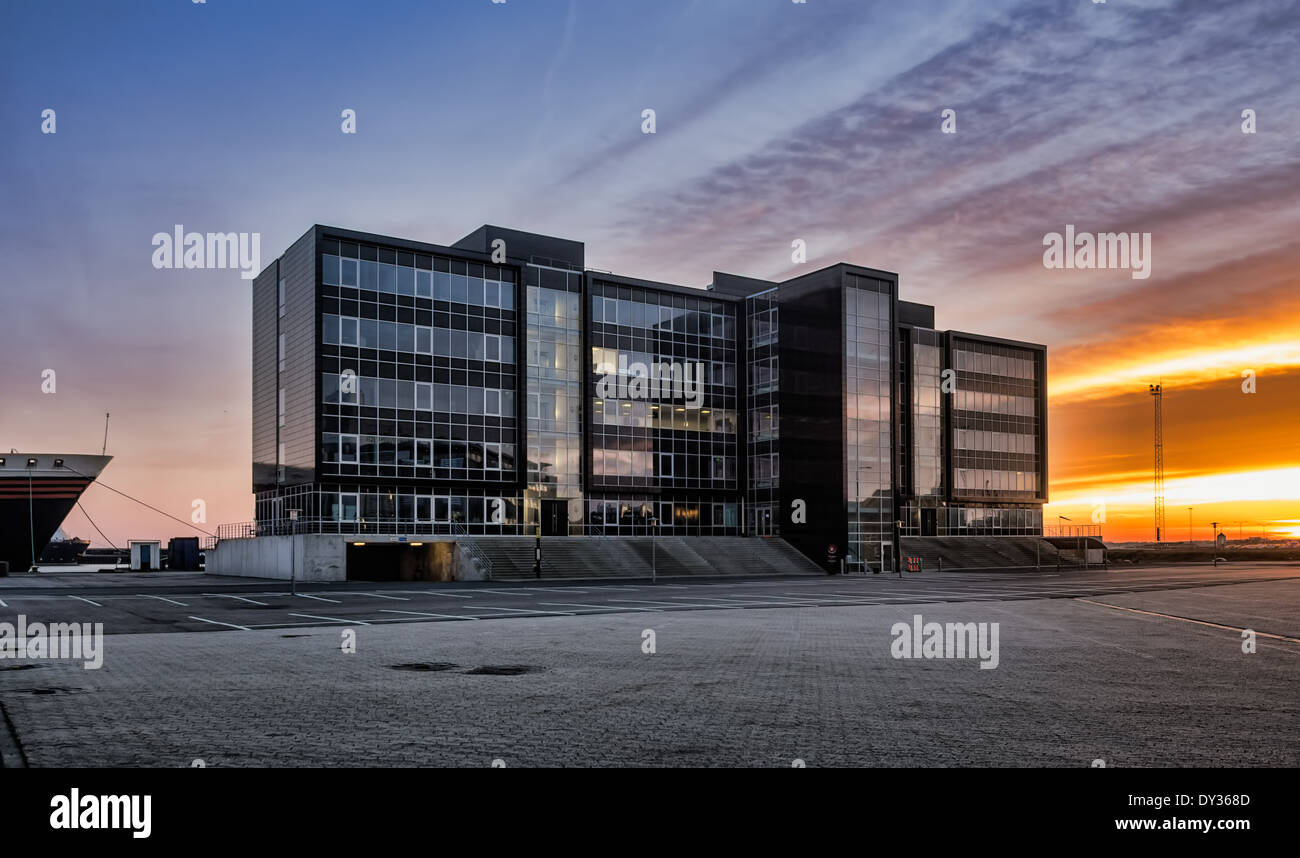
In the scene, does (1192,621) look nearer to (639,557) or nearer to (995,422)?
(639,557)

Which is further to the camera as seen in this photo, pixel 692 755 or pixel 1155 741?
pixel 1155 741

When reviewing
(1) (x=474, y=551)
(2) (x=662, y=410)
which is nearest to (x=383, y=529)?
(1) (x=474, y=551)

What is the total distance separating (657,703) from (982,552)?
82.0 metres

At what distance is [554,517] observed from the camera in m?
70.6

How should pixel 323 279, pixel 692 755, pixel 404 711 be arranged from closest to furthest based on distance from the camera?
1. pixel 692 755
2. pixel 404 711
3. pixel 323 279

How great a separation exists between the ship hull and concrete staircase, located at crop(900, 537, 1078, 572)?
64.3 meters

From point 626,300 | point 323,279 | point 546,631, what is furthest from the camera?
point 626,300

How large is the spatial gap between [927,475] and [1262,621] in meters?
64.4

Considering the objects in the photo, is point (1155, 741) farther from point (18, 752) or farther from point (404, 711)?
point (18, 752)

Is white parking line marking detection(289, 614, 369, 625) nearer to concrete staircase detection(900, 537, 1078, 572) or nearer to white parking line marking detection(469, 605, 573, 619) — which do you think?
white parking line marking detection(469, 605, 573, 619)

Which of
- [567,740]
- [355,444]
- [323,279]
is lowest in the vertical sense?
[567,740]

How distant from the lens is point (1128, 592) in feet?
138

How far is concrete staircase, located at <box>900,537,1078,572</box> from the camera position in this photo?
83.1m
